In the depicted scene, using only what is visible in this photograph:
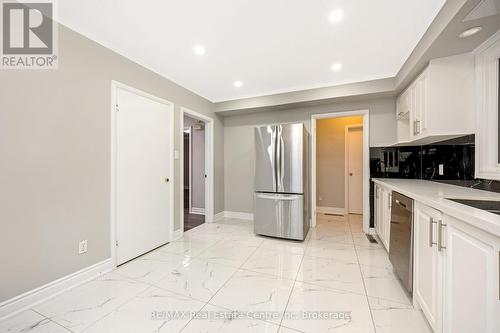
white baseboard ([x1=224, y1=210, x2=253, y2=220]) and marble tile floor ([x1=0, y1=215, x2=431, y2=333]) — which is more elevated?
white baseboard ([x1=224, y1=210, x2=253, y2=220])

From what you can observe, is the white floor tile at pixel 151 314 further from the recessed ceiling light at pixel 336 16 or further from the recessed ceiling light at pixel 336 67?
the recessed ceiling light at pixel 336 67

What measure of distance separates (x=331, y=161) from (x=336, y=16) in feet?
11.4

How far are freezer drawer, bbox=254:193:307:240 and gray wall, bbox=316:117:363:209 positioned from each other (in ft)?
6.74

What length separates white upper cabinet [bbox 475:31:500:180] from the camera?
1.71 meters

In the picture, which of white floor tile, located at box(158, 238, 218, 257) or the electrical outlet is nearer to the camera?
the electrical outlet

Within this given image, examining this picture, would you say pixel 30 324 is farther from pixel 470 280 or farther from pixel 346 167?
pixel 346 167

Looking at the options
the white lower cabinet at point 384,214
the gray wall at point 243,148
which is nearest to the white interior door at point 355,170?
the gray wall at point 243,148

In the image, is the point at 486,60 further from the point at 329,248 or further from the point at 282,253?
the point at 282,253

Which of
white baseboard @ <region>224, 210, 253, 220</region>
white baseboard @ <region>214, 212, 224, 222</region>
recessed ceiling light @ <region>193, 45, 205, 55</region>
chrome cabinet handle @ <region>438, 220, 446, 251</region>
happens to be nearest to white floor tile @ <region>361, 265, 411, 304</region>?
chrome cabinet handle @ <region>438, 220, 446, 251</region>

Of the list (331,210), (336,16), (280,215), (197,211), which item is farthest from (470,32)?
(197,211)

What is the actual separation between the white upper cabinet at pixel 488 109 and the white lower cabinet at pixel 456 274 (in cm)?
94

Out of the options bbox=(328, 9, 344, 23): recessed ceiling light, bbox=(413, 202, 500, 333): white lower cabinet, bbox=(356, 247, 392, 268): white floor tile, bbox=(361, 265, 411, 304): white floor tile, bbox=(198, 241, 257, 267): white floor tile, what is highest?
bbox=(328, 9, 344, 23): recessed ceiling light

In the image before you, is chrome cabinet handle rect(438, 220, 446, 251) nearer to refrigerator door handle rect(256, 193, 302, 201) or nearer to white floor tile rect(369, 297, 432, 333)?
white floor tile rect(369, 297, 432, 333)

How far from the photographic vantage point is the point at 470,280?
96cm
